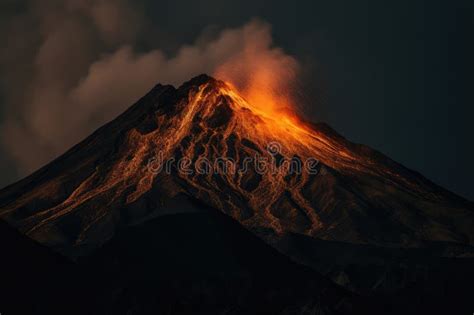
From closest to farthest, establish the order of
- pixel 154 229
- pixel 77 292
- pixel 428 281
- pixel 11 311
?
pixel 11 311 → pixel 77 292 → pixel 154 229 → pixel 428 281

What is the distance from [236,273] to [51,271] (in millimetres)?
23630

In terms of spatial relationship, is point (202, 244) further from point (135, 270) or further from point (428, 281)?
point (428, 281)

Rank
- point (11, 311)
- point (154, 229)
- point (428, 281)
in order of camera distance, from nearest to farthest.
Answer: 1. point (11, 311)
2. point (154, 229)
3. point (428, 281)

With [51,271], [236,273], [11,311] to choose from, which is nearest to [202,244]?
[236,273]

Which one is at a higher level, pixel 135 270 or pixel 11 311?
pixel 135 270

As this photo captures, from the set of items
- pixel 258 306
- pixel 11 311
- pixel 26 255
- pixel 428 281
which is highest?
pixel 428 281

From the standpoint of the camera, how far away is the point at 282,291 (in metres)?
166

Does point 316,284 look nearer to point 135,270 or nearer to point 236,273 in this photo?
point 236,273

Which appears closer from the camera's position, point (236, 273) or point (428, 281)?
point (236, 273)

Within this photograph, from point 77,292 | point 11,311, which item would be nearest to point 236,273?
point 77,292

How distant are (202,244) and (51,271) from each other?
23.9 meters

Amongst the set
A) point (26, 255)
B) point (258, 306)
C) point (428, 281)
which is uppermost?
point (428, 281)

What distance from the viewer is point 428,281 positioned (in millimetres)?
199500

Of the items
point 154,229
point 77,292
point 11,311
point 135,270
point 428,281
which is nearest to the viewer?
point 11,311
